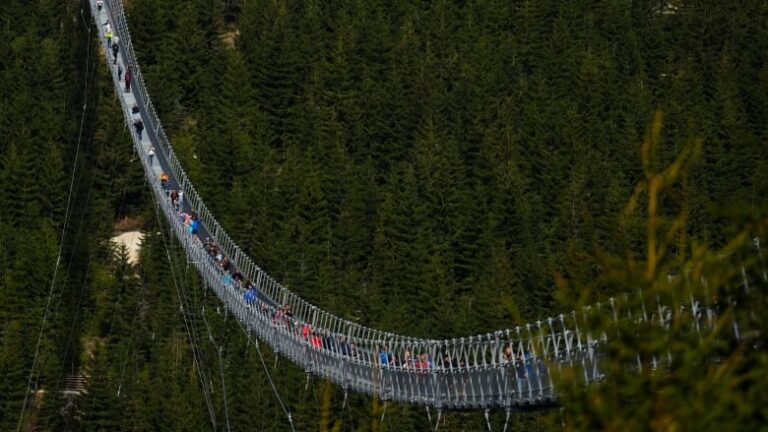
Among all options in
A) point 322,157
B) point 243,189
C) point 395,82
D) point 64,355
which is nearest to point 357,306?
point 64,355

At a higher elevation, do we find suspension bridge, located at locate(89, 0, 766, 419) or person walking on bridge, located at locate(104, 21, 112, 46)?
person walking on bridge, located at locate(104, 21, 112, 46)

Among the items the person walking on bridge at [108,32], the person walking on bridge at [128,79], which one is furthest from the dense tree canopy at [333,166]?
the person walking on bridge at [108,32]

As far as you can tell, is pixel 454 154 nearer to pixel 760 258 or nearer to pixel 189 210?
pixel 189 210

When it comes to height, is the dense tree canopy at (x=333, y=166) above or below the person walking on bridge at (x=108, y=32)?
above

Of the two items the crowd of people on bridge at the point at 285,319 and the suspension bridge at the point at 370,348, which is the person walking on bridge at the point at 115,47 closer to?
the suspension bridge at the point at 370,348

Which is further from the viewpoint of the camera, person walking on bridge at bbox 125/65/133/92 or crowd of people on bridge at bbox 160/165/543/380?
person walking on bridge at bbox 125/65/133/92

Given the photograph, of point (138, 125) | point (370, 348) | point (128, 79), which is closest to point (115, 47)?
point (128, 79)

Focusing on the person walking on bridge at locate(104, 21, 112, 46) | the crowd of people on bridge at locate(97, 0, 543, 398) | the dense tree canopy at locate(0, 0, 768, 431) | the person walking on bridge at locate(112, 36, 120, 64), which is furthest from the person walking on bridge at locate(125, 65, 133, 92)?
the dense tree canopy at locate(0, 0, 768, 431)

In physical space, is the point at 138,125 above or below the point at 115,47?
below

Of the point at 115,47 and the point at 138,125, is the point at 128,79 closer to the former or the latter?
the point at 115,47

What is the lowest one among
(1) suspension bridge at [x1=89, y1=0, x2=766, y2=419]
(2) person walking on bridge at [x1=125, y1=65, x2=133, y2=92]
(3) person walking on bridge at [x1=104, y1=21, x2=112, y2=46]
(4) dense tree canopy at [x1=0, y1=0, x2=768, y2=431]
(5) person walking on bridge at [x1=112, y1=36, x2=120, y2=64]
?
(1) suspension bridge at [x1=89, y1=0, x2=766, y2=419]

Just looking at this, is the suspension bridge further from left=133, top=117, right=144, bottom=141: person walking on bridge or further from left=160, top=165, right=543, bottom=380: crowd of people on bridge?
left=133, top=117, right=144, bottom=141: person walking on bridge
